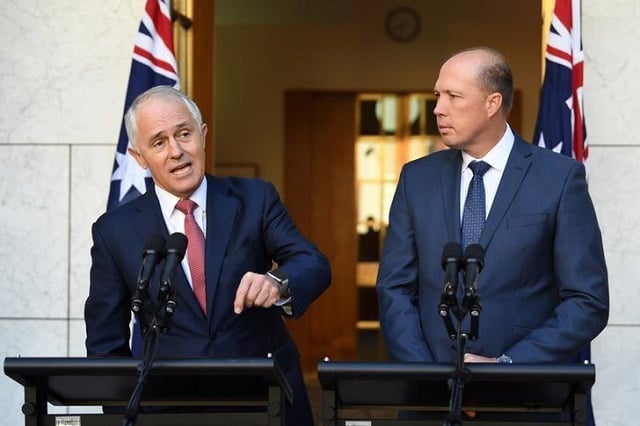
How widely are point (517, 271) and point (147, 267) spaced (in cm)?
125

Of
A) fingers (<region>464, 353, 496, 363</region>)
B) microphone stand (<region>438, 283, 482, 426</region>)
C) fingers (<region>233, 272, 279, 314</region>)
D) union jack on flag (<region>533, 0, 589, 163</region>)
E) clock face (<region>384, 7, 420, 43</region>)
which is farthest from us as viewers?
clock face (<region>384, 7, 420, 43</region>)

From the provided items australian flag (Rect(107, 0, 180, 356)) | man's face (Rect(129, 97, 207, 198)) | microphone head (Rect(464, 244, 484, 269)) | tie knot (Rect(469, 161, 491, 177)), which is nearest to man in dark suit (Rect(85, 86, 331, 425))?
man's face (Rect(129, 97, 207, 198))

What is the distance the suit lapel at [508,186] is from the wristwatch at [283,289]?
2.00ft

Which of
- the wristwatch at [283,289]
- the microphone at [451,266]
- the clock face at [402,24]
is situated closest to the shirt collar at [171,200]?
the wristwatch at [283,289]

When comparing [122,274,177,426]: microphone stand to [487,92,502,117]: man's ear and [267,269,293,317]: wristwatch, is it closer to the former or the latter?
[267,269,293,317]: wristwatch

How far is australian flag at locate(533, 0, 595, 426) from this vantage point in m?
5.07

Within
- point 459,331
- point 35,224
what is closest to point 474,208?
point 459,331

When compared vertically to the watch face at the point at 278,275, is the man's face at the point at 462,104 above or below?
above

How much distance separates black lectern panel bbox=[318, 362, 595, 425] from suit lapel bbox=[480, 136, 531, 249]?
2.55 ft

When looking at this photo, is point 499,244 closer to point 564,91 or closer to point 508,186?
point 508,186

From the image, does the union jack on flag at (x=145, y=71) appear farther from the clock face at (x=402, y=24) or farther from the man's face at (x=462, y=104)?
the clock face at (x=402, y=24)

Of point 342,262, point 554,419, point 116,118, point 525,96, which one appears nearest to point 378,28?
point 525,96

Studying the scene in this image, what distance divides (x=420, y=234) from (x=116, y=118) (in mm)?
2530

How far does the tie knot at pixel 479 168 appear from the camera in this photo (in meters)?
3.66
